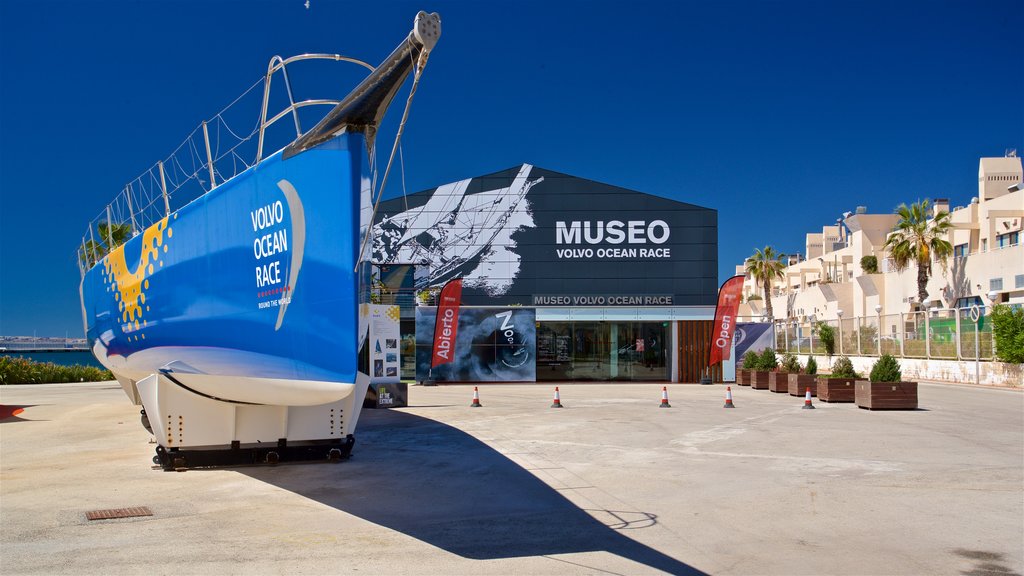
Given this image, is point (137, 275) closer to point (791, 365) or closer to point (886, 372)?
point (886, 372)

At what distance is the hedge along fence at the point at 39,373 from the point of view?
96.0 ft

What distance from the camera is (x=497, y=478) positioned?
9281mm

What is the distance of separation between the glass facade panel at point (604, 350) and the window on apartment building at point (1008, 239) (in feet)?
61.8

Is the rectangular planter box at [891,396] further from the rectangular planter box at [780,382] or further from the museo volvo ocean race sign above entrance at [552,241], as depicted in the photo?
the museo volvo ocean race sign above entrance at [552,241]

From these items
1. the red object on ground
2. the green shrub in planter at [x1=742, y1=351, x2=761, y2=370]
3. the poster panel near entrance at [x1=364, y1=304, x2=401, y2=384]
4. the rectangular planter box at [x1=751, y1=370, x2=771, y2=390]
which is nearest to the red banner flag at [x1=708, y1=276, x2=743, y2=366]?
the green shrub in planter at [x1=742, y1=351, x2=761, y2=370]

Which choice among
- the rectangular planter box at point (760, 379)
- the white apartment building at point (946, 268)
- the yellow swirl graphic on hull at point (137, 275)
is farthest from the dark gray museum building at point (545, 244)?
the yellow swirl graphic on hull at point (137, 275)

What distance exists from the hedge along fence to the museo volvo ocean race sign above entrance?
45.2ft

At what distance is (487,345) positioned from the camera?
31.7 m

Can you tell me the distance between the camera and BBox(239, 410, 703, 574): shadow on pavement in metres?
6.27

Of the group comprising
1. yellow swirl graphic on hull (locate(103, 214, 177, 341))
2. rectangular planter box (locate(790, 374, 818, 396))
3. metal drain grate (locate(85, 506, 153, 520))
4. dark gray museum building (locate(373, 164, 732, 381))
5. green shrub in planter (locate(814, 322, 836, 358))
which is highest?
dark gray museum building (locate(373, 164, 732, 381))

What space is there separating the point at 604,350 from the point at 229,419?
81.4 ft

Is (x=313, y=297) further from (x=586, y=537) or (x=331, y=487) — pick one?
(x=586, y=537)

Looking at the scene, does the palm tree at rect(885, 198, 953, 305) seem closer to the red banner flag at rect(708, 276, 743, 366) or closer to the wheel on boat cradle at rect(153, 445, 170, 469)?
the red banner flag at rect(708, 276, 743, 366)

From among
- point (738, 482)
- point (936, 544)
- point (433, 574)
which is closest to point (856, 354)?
point (738, 482)
